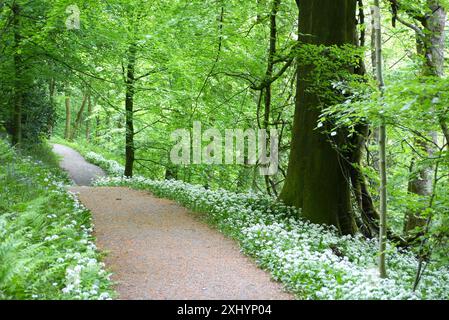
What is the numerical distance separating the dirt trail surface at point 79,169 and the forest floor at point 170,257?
1122 centimetres

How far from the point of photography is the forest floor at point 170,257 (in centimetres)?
600

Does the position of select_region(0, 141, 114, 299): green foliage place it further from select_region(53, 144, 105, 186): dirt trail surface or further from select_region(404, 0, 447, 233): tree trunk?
select_region(53, 144, 105, 186): dirt trail surface

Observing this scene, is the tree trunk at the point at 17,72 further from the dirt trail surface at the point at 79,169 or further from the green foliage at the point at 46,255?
the green foliage at the point at 46,255

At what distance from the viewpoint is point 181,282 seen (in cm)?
627

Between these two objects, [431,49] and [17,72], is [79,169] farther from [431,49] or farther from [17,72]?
[431,49]

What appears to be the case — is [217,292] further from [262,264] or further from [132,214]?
[132,214]

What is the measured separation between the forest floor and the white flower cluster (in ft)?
0.91

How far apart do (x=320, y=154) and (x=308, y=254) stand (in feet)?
11.4

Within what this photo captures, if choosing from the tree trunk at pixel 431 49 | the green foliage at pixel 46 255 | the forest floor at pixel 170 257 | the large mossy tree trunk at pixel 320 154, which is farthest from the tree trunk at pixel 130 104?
the tree trunk at pixel 431 49

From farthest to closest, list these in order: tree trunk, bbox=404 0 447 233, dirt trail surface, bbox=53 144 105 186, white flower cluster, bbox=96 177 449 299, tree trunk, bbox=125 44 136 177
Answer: dirt trail surface, bbox=53 144 105 186
tree trunk, bbox=125 44 136 177
tree trunk, bbox=404 0 447 233
white flower cluster, bbox=96 177 449 299

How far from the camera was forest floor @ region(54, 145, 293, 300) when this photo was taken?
6.00 m

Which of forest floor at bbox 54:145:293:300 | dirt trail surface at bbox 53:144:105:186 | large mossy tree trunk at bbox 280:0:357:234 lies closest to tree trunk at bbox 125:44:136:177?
dirt trail surface at bbox 53:144:105:186

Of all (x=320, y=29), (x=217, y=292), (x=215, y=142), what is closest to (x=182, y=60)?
(x=215, y=142)

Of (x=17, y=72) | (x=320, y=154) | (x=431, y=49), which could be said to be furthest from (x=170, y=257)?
(x=17, y=72)
